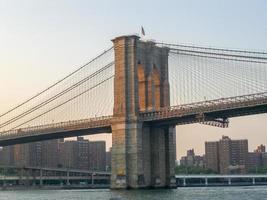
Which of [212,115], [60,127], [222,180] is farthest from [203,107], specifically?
[222,180]

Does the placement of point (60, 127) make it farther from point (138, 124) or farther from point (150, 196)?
point (150, 196)

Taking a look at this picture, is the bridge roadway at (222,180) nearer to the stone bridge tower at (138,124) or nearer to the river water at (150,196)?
the stone bridge tower at (138,124)

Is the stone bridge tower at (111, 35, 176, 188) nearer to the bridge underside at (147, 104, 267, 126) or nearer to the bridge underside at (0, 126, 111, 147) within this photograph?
the bridge underside at (147, 104, 267, 126)

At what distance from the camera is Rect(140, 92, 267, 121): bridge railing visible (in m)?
78.6

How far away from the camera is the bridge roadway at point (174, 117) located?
80125 mm

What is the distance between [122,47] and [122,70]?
10.2ft

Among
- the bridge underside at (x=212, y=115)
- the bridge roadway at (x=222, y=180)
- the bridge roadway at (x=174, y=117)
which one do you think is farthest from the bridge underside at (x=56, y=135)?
the bridge roadway at (x=222, y=180)

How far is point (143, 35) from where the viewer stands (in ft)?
311

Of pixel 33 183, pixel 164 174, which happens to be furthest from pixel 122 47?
pixel 33 183

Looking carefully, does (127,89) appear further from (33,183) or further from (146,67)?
(33,183)

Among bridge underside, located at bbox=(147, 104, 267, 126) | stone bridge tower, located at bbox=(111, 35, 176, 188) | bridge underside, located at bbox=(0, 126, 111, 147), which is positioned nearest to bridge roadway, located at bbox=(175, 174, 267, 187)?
bridge underside, located at bbox=(0, 126, 111, 147)

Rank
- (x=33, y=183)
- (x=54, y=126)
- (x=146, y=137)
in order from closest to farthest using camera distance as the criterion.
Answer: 1. (x=146, y=137)
2. (x=54, y=126)
3. (x=33, y=183)

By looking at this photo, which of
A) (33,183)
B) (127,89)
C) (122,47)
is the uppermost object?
(122,47)

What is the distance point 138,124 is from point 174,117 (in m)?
5.18
